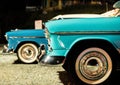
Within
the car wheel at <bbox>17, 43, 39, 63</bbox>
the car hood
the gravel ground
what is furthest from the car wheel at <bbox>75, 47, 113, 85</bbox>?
the car wheel at <bbox>17, 43, 39, 63</bbox>

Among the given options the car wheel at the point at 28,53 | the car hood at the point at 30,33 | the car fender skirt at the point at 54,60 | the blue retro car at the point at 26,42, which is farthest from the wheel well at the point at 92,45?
the car wheel at the point at 28,53

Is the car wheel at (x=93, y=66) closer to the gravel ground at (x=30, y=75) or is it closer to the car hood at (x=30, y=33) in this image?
the gravel ground at (x=30, y=75)

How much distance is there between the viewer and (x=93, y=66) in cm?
712

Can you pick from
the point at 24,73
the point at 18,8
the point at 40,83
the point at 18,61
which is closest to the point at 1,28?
the point at 18,8

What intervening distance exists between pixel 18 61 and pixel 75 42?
398cm

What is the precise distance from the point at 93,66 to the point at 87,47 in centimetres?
38

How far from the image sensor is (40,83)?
7.52 m

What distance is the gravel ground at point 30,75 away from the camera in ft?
25.1

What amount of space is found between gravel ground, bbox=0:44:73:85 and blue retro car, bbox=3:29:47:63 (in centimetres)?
33

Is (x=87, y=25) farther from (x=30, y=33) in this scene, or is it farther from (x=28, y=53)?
(x=28, y=53)

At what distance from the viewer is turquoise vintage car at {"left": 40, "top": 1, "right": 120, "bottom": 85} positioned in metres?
6.98

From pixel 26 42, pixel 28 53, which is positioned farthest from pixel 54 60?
pixel 28 53

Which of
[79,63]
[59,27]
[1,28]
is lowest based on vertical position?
[1,28]

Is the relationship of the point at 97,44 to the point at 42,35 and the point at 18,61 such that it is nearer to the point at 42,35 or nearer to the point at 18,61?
the point at 42,35
